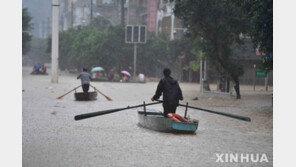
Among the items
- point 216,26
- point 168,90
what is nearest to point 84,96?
point 216,26

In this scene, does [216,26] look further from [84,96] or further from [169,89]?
[169,89]

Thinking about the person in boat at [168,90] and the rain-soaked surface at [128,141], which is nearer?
the rain-soaked surface at [128,141]

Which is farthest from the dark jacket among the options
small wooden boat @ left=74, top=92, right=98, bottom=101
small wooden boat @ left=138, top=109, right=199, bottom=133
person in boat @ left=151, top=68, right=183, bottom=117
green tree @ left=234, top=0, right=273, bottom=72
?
small wooden boat @ left=74, top=92, right=98, bottom=101

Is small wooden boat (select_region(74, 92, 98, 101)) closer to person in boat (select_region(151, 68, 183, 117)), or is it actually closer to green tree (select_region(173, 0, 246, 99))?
green tree (select_region(173, 0, 246, 99))

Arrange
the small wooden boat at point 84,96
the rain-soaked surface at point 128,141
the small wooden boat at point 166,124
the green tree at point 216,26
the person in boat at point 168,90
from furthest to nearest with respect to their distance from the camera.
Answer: the green tree at point 216,26 < the small wooden boat at point 84,96 < the person in boat at point 168,90 < the small wooden boat at point 166,124 < the rain-soaked surface at point 128,141

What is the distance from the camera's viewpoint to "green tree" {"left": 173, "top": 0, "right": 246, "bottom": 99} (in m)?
25.4

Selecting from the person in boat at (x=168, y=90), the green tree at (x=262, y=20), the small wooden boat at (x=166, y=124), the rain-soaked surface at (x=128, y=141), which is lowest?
the rain-soaked surface at (x=128, y=141)

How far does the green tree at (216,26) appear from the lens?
1000 inches

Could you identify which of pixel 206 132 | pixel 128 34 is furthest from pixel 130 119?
pixel 128 34

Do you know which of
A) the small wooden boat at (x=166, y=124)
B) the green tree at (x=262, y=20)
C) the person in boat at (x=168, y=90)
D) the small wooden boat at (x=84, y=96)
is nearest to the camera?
the small wooden boat at (x=166, y=124)

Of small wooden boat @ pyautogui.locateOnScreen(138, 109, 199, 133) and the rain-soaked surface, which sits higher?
small wooden boat @ pyautogui.locateOnScreen(138, 109, 199, 133)

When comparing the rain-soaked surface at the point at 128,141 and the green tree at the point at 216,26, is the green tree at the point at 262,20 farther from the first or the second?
the green tree at the point at 216,26

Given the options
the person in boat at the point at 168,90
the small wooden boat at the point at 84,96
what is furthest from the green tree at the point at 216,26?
the person in boat at the point at 168,90

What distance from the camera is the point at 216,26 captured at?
84.9 ft
